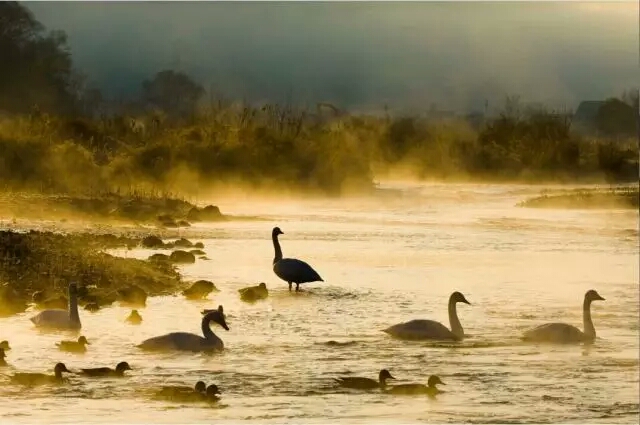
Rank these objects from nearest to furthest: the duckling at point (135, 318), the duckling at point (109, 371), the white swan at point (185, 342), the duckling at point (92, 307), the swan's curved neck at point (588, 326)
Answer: the duckling at point (109, 371), the white swan at point (185, 342), the duckling at point (135, 318), the swan's curved neck at point (588, 326), the duckling at point (92, 307)

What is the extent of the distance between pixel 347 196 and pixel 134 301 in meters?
18.5

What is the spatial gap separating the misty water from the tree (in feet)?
75.8

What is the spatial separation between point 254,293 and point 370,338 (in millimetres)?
2622

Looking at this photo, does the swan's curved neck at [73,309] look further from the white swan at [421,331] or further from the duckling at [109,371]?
the white swan at [421,331]

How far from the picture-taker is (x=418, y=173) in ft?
134

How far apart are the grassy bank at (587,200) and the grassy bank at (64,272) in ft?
47.8

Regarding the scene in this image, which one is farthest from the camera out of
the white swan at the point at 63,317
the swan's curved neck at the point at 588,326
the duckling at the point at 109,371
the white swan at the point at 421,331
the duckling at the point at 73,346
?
the swan's curved neck at the point at 588,326

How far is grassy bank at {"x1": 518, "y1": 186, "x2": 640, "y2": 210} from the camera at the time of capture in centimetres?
3023

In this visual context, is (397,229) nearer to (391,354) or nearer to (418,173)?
(391,354)

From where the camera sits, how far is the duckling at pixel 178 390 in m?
10.4

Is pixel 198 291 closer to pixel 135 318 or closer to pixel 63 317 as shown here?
pixel 135 318

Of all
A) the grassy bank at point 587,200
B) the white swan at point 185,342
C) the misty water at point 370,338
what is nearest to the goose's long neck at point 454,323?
the misty water at point 370,338

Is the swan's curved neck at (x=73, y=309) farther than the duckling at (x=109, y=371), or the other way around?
the swan's curved neck at (x=73, y=309)

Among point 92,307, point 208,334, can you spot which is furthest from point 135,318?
point 208,334
